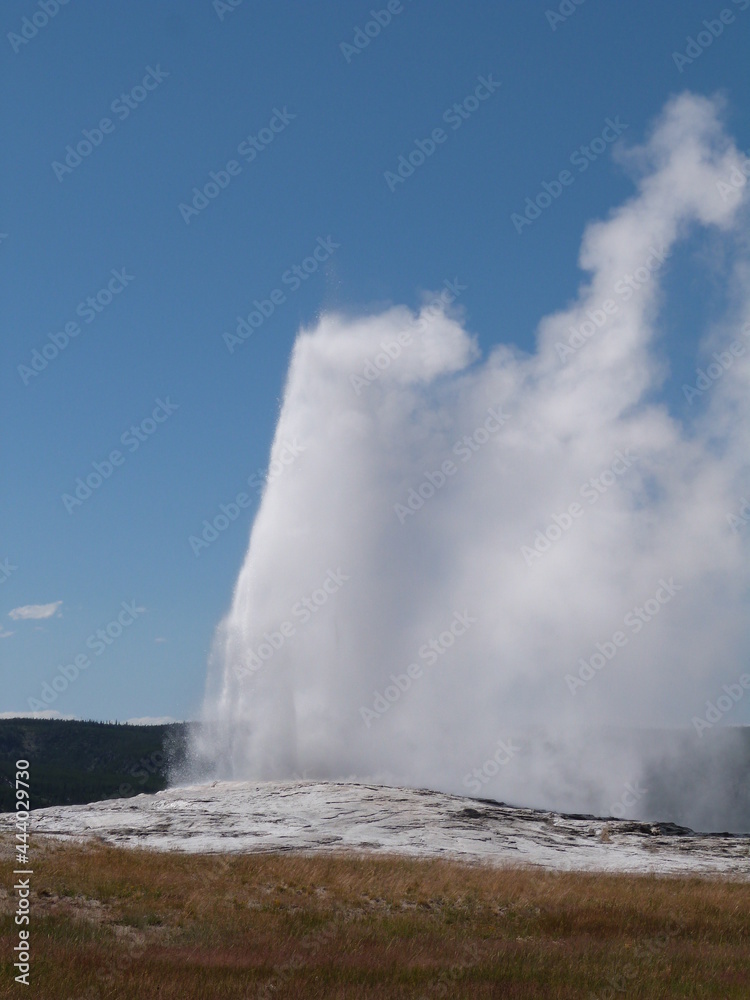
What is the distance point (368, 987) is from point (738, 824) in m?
87.9

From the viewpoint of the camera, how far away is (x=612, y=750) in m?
80.5

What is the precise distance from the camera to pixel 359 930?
630 inches

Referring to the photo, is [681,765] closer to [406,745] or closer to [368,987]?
[406,745]

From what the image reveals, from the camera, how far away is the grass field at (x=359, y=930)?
11.6 m

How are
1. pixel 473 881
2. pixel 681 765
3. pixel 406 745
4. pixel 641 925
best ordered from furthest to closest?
pixel 681 765
pixel 406 745
pixel 473 881
pixel 641 925

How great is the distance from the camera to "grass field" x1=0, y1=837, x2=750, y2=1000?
11648 mm

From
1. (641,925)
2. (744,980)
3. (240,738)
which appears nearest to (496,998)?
(744,980)

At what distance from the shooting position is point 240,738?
5000cm

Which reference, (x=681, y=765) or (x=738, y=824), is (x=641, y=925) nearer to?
(x=738, y=824)

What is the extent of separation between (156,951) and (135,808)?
2629 cm

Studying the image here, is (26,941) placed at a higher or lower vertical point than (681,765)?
higher

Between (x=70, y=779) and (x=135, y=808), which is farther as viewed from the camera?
(x=70, y=779)

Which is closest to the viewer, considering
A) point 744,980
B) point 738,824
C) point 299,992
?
point 299,992

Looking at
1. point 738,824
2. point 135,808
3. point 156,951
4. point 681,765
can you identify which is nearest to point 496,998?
point 156,951
